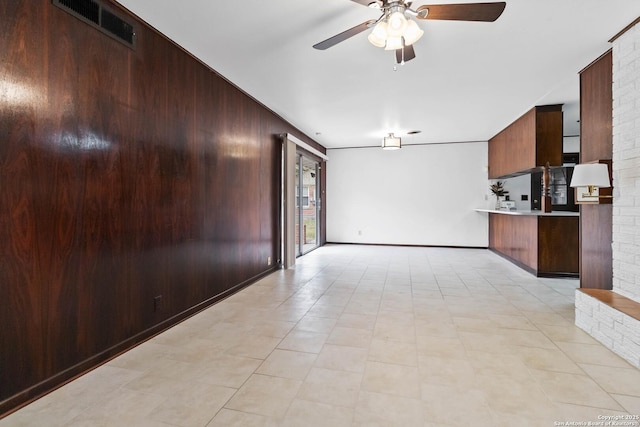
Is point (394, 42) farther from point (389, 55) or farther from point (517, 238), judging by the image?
point (517, 238)

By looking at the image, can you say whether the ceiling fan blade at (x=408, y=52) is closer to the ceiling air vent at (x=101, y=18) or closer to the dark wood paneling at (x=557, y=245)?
the ceiling air vent at (x=101, y=18)

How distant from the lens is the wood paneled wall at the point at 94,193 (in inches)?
68.8

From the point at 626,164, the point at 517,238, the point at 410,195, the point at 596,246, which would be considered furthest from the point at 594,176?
the point at 410,195

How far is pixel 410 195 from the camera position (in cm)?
809

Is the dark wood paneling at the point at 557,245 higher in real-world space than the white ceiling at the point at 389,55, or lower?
lower

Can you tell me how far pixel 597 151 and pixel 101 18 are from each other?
4600 millimetres

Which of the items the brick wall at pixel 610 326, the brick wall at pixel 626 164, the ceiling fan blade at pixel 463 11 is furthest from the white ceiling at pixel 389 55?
the brick wall at pixel 610 326

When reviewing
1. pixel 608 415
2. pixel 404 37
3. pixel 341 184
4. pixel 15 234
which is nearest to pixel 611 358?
pixel 608 415

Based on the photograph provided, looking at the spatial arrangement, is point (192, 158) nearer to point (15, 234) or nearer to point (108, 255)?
point (108, 255)

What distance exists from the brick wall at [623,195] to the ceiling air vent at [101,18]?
411 centimetres

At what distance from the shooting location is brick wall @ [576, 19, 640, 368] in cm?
257

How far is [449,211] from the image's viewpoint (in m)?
7.85

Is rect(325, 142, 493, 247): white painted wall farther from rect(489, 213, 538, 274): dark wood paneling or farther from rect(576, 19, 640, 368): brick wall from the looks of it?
rect(576, 19, 640, 368): brick wall

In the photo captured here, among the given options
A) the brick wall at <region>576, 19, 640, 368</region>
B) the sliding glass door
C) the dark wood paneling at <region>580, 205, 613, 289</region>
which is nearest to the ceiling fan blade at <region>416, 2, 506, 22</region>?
the brick wall at <region>576, 19, 640, 368</region>
